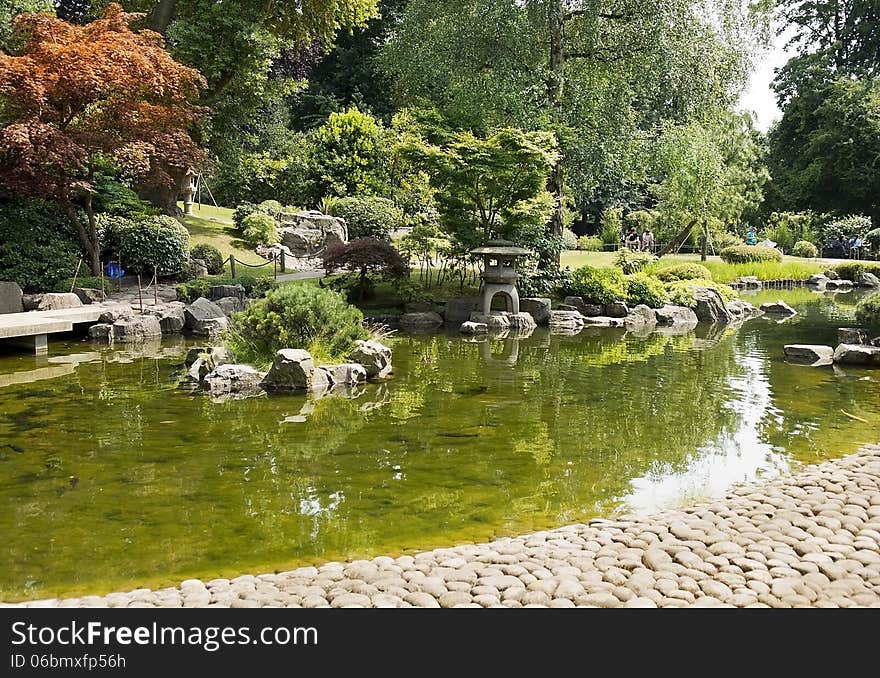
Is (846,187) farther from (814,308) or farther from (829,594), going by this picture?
(829,594)

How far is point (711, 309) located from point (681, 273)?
9.89 ft

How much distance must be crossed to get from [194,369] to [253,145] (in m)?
23.8

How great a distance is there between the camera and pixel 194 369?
975 cm

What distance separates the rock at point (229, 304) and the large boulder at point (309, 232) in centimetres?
708

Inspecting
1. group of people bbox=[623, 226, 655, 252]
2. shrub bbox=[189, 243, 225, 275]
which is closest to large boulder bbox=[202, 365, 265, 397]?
Result: shrub bbox=[189, 243, 225, 275]

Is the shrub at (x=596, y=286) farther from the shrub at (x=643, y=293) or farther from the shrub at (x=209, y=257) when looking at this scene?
the shrub at (x=209, y=257)

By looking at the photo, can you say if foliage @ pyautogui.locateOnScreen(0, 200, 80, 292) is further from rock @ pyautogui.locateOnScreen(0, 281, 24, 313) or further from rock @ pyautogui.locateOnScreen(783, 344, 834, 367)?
rock @ pyautogui.locateOnScreen(783, 344, 834, 367)

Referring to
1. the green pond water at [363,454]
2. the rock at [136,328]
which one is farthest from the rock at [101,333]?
the green pond water at [363,454]

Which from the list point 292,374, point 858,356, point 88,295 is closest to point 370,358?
point 292,374

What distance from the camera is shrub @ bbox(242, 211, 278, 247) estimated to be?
21078 millimetres

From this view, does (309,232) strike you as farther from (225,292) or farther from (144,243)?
(225,292)

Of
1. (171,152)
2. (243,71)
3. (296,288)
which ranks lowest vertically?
(296,288)

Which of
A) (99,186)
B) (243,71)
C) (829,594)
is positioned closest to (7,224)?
(99,186)

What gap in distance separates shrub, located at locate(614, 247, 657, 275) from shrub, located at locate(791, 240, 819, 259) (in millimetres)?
15949
